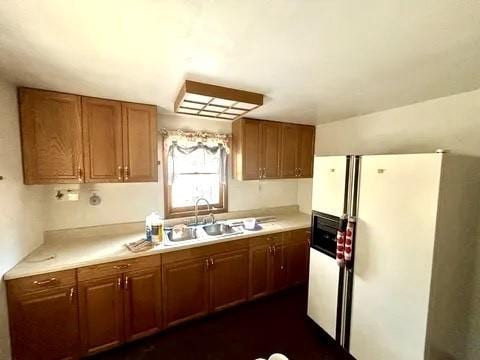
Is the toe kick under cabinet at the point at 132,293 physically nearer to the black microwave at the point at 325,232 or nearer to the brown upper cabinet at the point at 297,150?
the black microwave at the point at 325,232

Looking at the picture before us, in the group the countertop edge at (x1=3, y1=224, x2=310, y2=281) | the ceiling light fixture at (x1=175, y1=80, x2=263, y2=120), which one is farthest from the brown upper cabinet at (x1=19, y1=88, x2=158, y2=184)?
the countertop edge at (x1=3, y1=224, x2=310, y2=281)

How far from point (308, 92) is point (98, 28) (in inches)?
54.5

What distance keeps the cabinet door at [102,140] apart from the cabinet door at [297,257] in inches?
81.1

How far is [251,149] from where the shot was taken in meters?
2.57

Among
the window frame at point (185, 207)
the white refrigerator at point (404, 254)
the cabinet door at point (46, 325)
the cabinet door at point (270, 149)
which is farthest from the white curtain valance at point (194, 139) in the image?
the cabinet door at point (46, 325)

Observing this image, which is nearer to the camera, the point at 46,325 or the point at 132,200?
the point at 46,325

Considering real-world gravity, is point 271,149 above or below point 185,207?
above

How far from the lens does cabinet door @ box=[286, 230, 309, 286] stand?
2576mm

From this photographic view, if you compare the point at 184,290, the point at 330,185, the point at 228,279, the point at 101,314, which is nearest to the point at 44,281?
the point at 101,314

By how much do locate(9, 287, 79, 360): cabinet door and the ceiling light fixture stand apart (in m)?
1.72

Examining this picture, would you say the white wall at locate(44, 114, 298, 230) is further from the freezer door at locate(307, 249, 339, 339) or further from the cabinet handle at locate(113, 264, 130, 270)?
the freezer door at locate(307, 249, 339, 339)

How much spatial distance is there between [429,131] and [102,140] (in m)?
2.87

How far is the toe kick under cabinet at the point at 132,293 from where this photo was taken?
1.49m

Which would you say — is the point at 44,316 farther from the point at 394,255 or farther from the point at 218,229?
the point at 394,255
